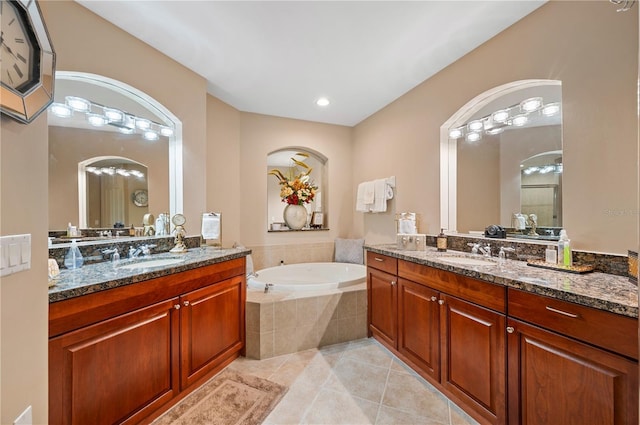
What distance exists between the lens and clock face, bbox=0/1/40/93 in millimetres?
719

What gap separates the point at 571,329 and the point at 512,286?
9.9 inches

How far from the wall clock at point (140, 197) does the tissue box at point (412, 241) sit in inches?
89.7

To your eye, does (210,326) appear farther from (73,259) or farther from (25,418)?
(25,418)

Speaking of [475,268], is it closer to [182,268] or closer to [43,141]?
[182,268]

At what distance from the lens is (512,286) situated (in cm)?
124

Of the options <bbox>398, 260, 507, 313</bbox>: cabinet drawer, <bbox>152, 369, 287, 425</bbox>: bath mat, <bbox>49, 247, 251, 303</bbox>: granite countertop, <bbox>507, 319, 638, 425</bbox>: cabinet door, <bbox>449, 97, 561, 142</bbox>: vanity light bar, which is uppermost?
<bbox>449, 97, 561, 142</bbox>: vanity light bar

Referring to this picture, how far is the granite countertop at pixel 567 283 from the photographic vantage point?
93 cm

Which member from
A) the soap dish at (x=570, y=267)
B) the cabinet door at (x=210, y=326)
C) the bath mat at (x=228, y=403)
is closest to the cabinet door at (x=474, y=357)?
the soap dish at (x=570, y=267)

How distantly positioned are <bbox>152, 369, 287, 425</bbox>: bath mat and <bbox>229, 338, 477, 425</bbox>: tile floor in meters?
0.07

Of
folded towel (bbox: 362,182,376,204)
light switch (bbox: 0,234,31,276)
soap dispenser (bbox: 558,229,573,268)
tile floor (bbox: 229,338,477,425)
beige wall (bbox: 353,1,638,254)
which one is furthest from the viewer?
folded towel (bbox: 362,182,376,204)

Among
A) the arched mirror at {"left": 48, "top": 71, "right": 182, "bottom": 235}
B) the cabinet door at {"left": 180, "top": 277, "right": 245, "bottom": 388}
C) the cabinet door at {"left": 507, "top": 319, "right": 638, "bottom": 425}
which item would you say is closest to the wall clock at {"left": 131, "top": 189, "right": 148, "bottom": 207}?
the arched mirror at {"left": 48, "top": 71, "right": 182, "bottom": 235}

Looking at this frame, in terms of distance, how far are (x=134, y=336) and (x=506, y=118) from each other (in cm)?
291

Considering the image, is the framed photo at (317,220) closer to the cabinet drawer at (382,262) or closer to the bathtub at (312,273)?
the bathtub at (312,273)

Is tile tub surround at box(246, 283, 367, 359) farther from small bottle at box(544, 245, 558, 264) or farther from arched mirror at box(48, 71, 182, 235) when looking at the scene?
small bottle at box(544, 245, 558, 264)
